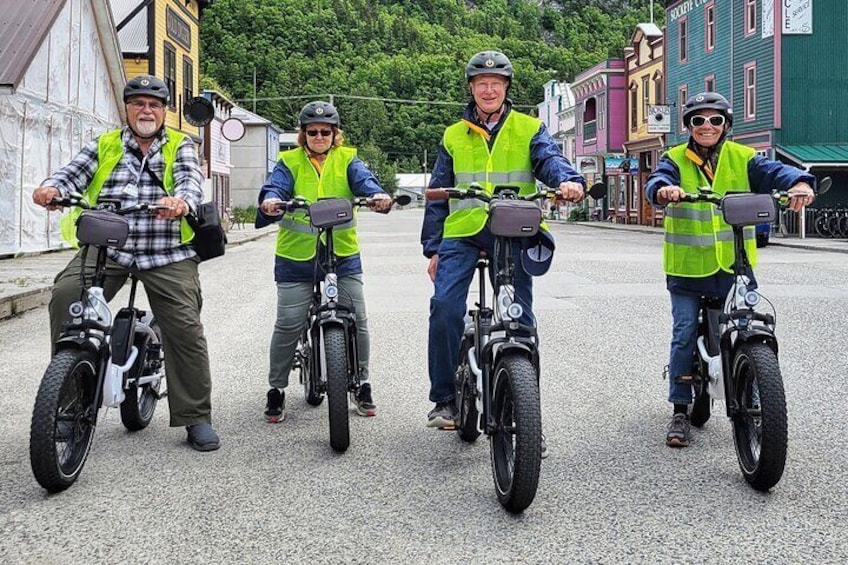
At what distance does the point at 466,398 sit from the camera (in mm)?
5027

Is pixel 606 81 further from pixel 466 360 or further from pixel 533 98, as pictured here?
pixel 466 360

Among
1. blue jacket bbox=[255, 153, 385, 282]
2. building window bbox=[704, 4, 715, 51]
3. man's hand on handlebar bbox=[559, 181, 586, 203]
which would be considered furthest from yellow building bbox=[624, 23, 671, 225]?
man's hand on handlebar bbox=[559, 181, 586, 203]

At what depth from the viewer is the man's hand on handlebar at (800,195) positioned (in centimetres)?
483

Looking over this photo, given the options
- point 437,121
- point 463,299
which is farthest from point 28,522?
point 437,121

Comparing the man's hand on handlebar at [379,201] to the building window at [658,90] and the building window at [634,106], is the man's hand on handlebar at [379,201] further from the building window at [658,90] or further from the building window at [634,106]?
the building window at [634,106]

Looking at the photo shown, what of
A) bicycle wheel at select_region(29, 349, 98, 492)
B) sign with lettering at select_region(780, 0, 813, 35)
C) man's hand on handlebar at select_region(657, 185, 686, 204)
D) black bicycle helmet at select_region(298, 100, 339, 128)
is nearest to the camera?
bicycle wheel at select_region(29, 349, 98, 492)

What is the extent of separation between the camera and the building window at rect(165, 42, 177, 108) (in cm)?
3581

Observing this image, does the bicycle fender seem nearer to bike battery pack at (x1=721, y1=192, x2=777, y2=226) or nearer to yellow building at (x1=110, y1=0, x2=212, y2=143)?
bike battery pack at (x1=721, y1=192, x2=777, y2=226)

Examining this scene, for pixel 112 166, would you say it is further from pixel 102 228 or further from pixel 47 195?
pixel 102 228

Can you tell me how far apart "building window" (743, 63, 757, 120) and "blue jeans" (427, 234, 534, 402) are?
1336 inches

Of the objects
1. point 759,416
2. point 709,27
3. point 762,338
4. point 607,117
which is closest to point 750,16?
point 709,27

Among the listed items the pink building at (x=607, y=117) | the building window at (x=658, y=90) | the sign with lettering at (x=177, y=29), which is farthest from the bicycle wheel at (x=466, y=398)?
the pink building at (x=607, y=117)

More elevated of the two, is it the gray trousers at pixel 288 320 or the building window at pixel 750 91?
the building window at pixel 750 91

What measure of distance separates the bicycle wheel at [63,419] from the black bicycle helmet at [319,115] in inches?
78.1
